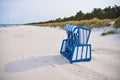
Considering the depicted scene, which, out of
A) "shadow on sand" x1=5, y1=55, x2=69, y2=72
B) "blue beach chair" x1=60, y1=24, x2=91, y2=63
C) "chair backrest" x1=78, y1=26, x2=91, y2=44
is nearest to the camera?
"shadow on sand" x1=5, y1=55, x2=69, y2=72

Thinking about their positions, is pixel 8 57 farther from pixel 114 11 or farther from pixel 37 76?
pixel 114 11

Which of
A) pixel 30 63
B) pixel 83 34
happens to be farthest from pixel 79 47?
pixel 30 63

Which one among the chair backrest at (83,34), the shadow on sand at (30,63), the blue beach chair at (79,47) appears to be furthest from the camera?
the chair backrest at (83,34)

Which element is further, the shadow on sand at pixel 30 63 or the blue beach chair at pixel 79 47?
the blue beach chair at pixel 79 47

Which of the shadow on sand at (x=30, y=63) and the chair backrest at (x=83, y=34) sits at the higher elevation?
the chair backrest at (x=83, y=34)

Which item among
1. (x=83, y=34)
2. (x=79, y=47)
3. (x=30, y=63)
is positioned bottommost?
(x=30, y=63)

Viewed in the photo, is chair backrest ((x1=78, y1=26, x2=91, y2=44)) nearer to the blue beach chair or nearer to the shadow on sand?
the blue beach chair

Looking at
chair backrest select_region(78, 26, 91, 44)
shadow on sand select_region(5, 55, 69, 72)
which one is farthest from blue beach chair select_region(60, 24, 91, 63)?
shadow on sand select_region(5, 55, 69, 72)

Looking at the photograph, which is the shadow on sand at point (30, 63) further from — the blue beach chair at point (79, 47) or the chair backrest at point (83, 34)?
the chair backrest at point (83, 34)

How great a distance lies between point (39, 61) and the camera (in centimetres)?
405

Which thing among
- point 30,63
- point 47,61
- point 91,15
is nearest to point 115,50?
point 47,61

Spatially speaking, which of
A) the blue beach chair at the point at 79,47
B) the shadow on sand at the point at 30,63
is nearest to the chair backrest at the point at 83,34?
the blue beach chair at the point at 79,47

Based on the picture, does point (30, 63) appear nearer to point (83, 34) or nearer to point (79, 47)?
point (79, 47)

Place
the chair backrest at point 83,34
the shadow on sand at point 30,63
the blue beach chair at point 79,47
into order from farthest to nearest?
the chair backrest at point 83,34 → the blue beach chair at point 79,47 → the shadow on sand at point 30,63
